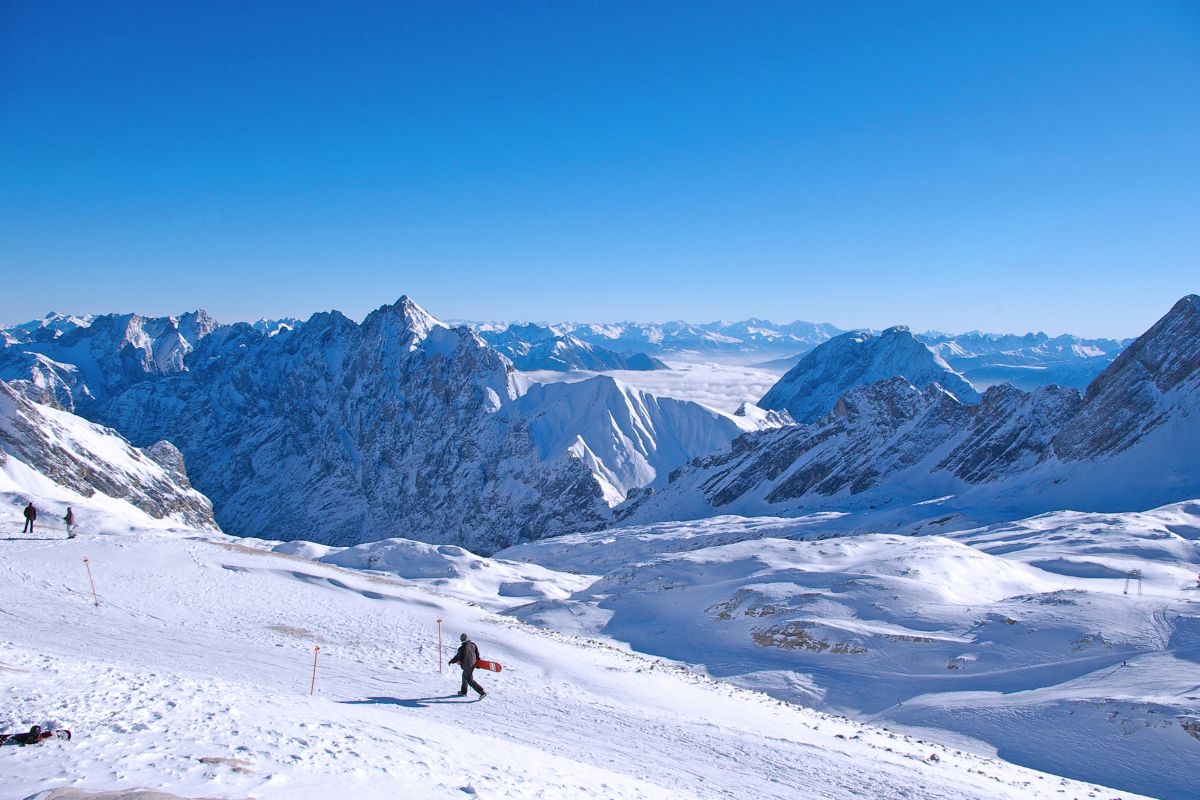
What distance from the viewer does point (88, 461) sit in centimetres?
10875

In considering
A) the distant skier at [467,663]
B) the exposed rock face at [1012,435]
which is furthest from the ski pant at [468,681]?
the exposed rock face at [1012,435]

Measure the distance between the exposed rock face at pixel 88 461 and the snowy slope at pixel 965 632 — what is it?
3356 inches

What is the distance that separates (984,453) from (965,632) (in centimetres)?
8664

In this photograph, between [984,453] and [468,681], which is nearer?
[468,681]

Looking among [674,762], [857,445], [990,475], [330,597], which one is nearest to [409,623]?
[330,597]

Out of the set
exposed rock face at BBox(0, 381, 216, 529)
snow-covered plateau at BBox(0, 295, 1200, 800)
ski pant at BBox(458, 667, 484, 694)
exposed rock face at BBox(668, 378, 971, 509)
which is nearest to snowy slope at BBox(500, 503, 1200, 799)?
snow-covered plateau at BBox(0, 295, 1200, 800)

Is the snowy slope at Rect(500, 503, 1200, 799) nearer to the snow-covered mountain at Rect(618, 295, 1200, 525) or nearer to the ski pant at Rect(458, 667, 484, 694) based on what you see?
the ski pant at Rect(458, 667, 484, 694)

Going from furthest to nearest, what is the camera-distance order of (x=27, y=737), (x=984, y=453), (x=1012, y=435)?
1. (x=984, y=453)
2. (x=1012, y=435)
3. (x=27, y=737)

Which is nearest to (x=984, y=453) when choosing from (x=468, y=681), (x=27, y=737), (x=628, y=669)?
(x=628, y=669)

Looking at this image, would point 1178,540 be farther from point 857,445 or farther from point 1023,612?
point 857,445

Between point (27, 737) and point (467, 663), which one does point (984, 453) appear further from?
point (27, 737)

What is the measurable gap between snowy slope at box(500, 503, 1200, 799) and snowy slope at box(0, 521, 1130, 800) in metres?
3.54

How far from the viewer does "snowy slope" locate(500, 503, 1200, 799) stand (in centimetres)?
2012

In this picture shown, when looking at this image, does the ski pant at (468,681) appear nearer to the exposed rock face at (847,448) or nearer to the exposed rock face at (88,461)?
the exposed rock face at (88,461)
